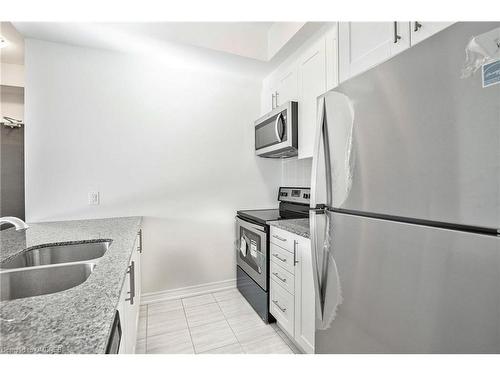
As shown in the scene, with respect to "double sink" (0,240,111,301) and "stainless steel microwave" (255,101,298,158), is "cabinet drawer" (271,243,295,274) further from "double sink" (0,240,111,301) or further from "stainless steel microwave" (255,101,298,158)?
"double sink" (0,240,111,301)

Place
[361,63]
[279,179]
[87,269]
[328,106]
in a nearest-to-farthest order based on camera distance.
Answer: [87,269], [328,106], [361,63], [279,179]

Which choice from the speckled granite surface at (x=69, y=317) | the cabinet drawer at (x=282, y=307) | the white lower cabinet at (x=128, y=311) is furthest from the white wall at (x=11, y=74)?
the cabinet drawer at (x=282, y=307)

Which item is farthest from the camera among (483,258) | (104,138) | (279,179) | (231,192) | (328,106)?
(279,179)

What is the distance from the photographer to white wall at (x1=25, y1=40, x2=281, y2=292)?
2.02 metres

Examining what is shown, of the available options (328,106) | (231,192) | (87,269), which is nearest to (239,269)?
(231,192)

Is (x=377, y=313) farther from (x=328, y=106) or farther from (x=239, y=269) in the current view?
(x=239, y=269)

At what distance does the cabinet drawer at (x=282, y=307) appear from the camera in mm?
1682

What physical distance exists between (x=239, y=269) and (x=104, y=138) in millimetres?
1826

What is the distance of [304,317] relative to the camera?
60.4 inches

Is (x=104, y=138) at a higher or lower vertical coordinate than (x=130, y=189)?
higher

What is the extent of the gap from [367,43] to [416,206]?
98cm

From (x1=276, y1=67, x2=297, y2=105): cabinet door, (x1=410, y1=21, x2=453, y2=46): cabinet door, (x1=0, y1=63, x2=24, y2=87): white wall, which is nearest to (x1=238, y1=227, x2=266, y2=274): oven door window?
(x1=276, y1=67, x2=297, y2=105): cabinet door

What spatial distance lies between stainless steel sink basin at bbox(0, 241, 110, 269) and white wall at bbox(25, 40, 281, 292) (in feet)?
2.98

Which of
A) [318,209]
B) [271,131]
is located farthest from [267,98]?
[318,209]
